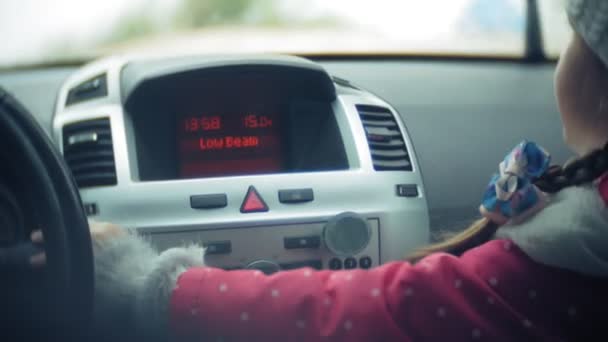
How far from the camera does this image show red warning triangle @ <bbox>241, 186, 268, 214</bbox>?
1.39m

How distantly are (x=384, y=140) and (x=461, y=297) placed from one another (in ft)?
1.37

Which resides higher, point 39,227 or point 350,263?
point 39,227

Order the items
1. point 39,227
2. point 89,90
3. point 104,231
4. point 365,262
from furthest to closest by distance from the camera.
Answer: point 89,90
point 365,262
point 104,231
point 39,227

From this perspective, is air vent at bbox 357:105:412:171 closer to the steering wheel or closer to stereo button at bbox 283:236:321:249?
stereo button at bbox 283:236:321:249

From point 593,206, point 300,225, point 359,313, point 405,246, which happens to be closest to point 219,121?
point 300,225

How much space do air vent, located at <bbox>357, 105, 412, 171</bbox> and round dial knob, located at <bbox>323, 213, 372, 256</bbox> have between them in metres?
0.10

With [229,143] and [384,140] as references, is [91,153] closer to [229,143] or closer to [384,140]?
[229,143]

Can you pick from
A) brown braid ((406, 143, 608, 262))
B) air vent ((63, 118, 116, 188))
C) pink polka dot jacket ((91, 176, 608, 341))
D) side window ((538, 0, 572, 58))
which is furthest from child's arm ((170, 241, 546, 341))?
side window ((538, 0, 572, 58))

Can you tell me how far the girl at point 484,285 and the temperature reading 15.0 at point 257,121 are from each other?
A: 1.05 ft

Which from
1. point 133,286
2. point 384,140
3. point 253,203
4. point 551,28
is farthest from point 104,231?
point 551,28

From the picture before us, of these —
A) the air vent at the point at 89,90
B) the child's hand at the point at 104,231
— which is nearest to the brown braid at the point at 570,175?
the child's hand at the point at 104,231

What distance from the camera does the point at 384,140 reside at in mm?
1526

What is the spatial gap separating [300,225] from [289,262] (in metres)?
0.06

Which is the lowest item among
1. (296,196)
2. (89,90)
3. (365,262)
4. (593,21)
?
(365,262)
